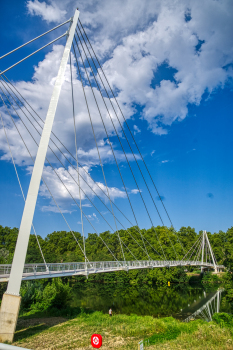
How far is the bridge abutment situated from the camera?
9148mm

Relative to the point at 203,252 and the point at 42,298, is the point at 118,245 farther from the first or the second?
the point at 42,298

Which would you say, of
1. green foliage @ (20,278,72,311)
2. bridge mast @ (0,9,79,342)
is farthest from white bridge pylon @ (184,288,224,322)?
bridge mast @ (0,9,79,342)

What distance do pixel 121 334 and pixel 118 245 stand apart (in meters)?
A: 45.7

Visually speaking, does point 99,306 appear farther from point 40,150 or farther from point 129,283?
point 40,150

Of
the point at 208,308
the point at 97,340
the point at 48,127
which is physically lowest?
the point at 208,308

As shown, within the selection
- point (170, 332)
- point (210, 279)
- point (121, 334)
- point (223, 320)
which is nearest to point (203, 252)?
point (210, 279)

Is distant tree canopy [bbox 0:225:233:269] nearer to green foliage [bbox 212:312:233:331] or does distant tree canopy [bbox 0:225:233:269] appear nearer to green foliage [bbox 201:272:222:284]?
green foliage [bbox 201:272:222:284]

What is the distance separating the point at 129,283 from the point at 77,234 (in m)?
31.0

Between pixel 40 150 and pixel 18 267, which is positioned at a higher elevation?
pixel 40 150

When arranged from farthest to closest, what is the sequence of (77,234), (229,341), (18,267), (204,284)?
(77,234) < (204,284) < (229,341) < (18,267)

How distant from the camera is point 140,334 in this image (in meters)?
13.0

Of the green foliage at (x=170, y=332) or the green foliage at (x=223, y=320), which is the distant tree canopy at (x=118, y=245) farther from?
the green foliage at (x=170, y=332)

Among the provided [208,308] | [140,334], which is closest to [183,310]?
[208,308]

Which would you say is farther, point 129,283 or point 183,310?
point 129,283
